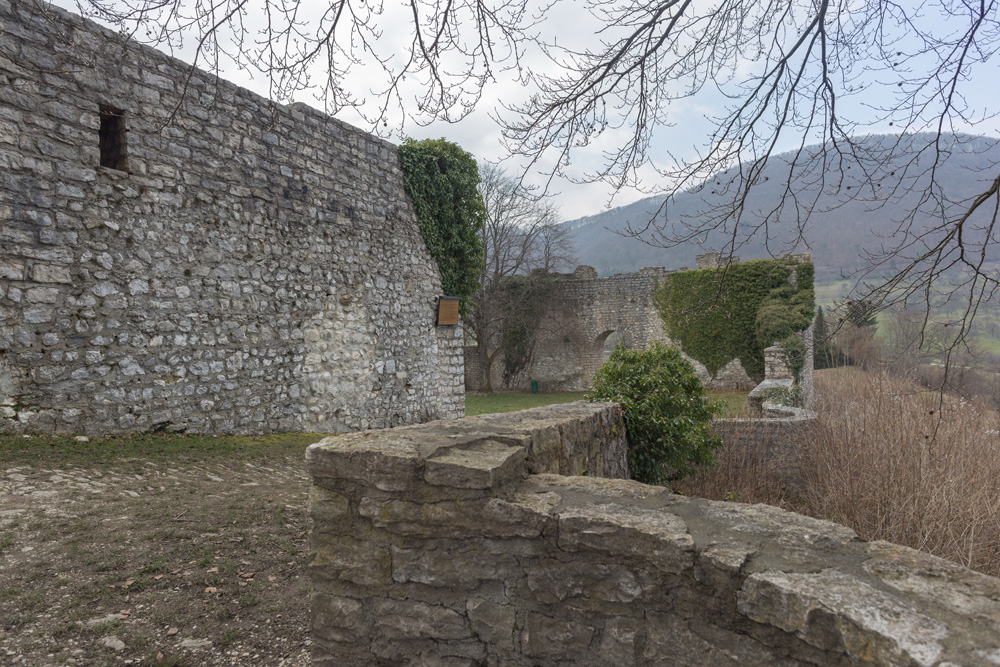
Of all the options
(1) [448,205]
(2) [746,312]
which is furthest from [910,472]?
(2) [746,312]

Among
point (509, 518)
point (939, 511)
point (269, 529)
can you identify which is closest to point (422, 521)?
point (509, 518)

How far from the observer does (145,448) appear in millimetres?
5469

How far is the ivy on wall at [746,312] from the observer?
18.2 meters

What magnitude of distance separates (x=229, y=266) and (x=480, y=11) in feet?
15.1

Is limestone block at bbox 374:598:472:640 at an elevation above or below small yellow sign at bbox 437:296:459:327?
below

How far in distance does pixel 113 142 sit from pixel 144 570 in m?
4.66

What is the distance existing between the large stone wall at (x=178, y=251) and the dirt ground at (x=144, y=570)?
1.37 m

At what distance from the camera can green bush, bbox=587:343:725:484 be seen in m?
6.21

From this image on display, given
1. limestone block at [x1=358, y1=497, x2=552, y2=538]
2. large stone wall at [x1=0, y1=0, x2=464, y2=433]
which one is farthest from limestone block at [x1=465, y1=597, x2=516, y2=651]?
large stone wall at [x1=0, y1=0, x2=464, y2=433]

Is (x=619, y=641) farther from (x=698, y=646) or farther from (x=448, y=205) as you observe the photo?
(x=448, y=205)

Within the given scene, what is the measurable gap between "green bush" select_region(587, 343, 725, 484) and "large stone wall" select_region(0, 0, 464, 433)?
13.5 feet

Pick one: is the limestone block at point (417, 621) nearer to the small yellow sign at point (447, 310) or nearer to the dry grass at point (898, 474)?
the dry grass at point (898, 474)

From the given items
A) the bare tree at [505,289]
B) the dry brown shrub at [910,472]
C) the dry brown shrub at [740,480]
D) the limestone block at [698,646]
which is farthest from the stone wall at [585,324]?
the limestone block at [698,646]

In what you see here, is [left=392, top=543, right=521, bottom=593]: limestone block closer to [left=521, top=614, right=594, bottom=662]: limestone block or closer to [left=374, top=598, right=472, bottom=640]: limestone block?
[left=374, top=598, right=472, bottom=640]: limestone block
